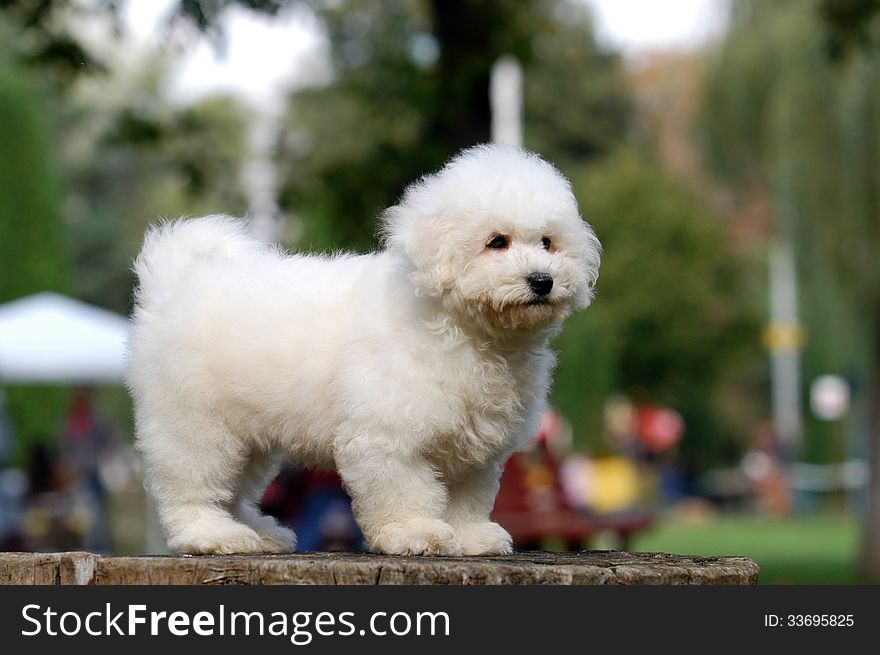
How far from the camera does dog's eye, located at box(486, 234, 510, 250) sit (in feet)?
15.8

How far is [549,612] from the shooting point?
Result: 4.34m

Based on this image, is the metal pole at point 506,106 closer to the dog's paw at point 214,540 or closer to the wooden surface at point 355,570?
the dog's paw at point 214,540

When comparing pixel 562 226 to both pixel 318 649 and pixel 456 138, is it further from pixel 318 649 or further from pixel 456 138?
pixel 456 138

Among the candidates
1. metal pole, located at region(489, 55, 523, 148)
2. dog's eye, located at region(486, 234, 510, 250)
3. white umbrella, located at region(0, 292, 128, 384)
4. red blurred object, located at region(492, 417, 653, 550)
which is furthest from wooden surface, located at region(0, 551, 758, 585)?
metal pole, located at region(489, 55, 523, 148)

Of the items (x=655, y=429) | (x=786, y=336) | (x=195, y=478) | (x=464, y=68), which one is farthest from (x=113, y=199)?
(x=195, y=478)

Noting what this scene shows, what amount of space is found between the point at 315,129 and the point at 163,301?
4677 cm

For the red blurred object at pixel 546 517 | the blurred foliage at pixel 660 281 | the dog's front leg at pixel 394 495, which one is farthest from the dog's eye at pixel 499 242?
the blurred foliage at pixel 660 281

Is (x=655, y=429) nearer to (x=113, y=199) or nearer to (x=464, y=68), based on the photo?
(x=464, y=68)

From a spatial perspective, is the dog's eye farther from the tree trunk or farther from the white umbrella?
the white umbrella

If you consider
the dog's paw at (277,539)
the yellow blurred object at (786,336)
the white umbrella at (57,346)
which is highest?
the yellow blurred object at (786,336)

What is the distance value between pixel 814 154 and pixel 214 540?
45.5ft

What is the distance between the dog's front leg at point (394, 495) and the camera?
4.79 m

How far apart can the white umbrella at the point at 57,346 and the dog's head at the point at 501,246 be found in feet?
35.5

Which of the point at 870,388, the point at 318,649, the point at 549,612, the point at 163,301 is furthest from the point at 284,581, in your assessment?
the point at 870,388
